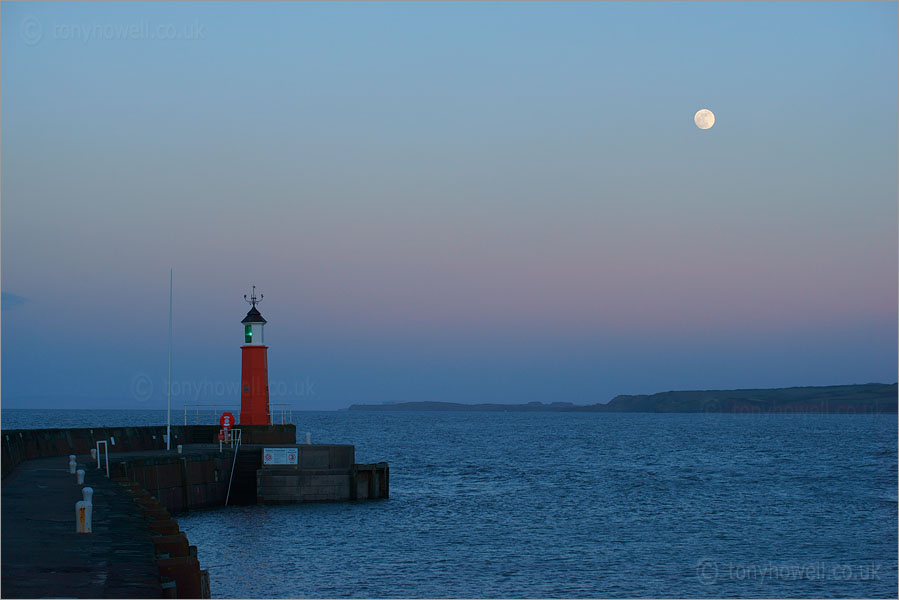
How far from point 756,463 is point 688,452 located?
54.1 ft

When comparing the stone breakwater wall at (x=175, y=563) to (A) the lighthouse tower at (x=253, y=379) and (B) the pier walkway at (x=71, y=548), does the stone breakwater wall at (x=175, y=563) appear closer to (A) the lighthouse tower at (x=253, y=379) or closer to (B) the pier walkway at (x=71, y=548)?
(B) the pier walkway at (x=71, y=548)

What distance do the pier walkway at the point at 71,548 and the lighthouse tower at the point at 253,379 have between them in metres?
24.9

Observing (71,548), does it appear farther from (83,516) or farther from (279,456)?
(279,456)

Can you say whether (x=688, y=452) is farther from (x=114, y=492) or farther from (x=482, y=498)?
(x=114, y=492)

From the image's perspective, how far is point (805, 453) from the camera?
3735 inches

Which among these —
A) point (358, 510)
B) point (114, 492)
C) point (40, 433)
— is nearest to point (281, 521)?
point (358, 510)

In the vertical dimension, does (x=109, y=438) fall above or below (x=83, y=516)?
above

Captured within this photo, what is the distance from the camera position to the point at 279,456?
136 feet

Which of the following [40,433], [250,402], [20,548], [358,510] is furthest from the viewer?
[250,402]

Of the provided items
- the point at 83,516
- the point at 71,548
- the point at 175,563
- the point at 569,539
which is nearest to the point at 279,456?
the point at 569,539

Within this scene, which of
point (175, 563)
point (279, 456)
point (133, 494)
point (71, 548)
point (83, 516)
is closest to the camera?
point (175, 563)

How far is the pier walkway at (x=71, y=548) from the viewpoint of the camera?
36.6ft

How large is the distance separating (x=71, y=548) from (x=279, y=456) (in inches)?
1103

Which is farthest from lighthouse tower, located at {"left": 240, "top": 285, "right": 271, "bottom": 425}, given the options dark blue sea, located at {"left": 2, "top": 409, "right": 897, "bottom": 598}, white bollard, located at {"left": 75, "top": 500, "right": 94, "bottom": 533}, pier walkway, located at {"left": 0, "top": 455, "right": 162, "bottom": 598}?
white bollard, located at {"left": 75, "top": 500, "right": 94, "bottom": 533}
